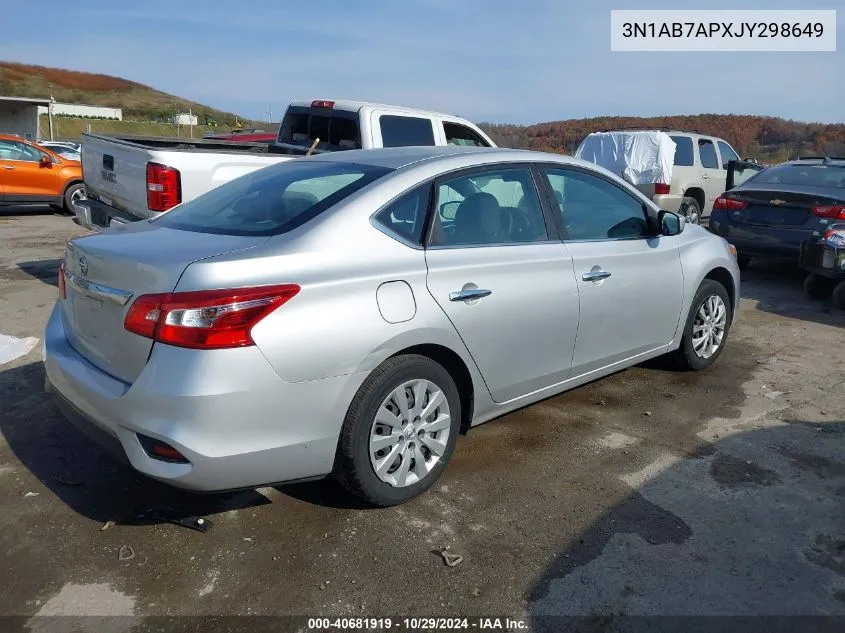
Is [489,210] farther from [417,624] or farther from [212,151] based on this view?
[212,151]

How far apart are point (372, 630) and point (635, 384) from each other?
3081 mm

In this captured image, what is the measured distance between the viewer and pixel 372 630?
8.36 feet

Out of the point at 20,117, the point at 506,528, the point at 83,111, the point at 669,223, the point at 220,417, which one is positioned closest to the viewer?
the point at 220,417

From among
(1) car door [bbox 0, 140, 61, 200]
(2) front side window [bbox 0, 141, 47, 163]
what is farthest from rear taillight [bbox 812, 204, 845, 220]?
(2) front side window [bbox 0, 141, 47, 163]

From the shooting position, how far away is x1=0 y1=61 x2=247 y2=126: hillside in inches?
3969

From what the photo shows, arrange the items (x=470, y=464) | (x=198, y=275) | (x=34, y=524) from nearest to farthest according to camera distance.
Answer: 1. (x=198, y=275)
2. (x=34, y=524)
3. (x=470, y=464)

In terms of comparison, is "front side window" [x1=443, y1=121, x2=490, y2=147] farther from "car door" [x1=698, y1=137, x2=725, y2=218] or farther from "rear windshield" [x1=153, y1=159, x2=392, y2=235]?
"car door" [x1=698, y1=137, x2=725, y2=218]

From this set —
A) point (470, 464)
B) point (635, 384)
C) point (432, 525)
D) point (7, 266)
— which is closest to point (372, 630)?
point (432, 525)

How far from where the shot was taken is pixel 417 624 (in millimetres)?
2582

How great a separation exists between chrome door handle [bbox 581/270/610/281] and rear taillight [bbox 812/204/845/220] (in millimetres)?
4984

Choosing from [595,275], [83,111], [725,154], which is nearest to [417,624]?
[595,275]

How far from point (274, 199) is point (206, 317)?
3.52ft

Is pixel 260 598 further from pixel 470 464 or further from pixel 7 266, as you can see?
pixel 7 266

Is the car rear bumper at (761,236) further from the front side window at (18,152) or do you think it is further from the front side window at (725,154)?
the front side window at (18,152)
